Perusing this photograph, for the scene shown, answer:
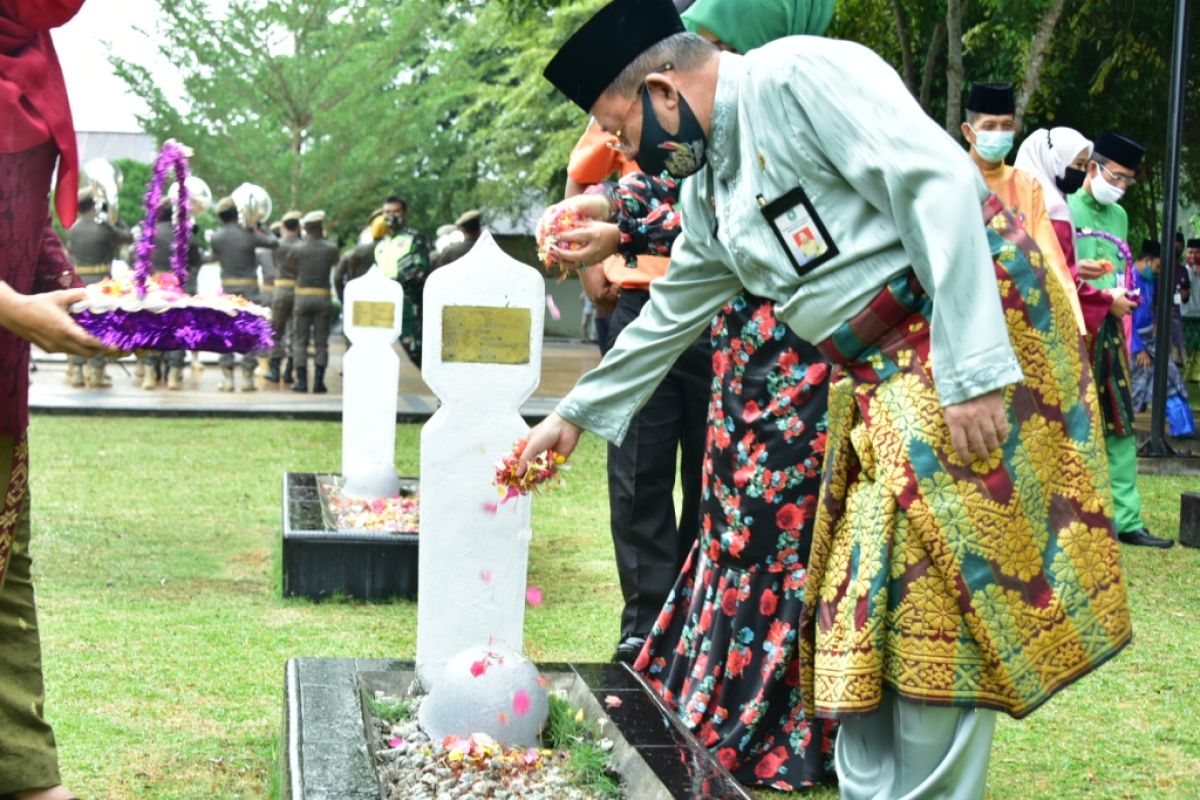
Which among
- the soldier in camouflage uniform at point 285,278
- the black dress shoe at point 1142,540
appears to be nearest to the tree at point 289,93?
the soldier in camouflage uniform at point 285,278

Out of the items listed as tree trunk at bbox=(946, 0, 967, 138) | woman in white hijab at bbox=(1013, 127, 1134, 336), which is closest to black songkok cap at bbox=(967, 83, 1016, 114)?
woman in white hijab at bbox=(1013, 127, 1134, 336)

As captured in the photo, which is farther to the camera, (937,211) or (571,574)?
(571,574)

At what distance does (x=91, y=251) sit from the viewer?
1780 centimetres

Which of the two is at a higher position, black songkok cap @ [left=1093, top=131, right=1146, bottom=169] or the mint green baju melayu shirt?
black songkok cap @ [left=1093, top=131, right=1146, bottom=169]

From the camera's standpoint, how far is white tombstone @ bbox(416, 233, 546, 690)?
4.81 m

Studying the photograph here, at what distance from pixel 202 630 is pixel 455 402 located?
215 cm

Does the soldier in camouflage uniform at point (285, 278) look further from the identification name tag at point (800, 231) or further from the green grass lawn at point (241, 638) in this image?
the identification name tag at point (800, 231)

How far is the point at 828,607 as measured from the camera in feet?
10.6

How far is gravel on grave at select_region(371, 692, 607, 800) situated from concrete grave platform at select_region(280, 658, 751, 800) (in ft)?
0.33

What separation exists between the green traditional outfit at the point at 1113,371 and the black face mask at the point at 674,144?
559 cm

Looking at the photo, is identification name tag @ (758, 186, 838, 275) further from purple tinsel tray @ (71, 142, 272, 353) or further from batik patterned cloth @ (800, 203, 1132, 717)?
purple tinsel tray @ (71, 142, 272, 353)

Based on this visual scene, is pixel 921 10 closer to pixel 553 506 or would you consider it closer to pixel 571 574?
pixel 553 506

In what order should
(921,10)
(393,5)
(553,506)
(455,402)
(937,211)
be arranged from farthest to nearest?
(393,5), (921,10), (553,506), (455,402), (937,211)

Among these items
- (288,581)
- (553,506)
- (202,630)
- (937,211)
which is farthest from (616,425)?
(553,506)
